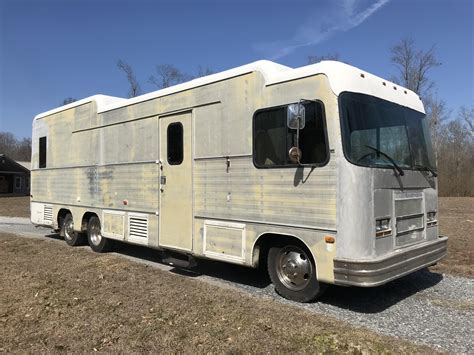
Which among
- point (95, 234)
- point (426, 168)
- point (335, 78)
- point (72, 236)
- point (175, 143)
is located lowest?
point (72, 236)

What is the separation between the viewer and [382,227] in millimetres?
5148

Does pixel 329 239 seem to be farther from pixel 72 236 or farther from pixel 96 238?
pixel 72 236

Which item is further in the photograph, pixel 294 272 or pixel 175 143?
pixel 175 143

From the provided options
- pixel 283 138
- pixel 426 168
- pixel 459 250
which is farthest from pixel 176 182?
pixel 459 250

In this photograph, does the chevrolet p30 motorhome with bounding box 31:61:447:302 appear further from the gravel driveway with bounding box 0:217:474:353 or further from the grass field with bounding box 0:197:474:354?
the grass field with bounding box 0:197:474:354

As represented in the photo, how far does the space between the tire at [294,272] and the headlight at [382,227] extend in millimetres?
885

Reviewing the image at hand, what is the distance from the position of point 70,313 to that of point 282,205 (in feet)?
9.38

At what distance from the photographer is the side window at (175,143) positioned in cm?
717

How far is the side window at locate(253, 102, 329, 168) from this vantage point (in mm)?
5219

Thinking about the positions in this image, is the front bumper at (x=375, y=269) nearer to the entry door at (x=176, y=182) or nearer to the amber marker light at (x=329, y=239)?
the amber marker light at (x=329, y=239)

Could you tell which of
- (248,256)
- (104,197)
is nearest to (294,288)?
(248,256)

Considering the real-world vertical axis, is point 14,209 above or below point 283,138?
below

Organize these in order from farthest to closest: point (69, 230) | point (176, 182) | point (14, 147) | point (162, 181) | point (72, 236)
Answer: point (14, 147) < point (69, 230) < point (72, 236) < point (162, 181) < point (176, 182)

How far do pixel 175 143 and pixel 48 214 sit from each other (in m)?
5.52
